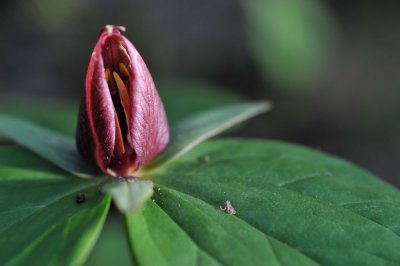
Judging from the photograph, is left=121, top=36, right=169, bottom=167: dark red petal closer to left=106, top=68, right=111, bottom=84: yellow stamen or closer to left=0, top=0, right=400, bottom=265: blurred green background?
left=106, top=68, right=111, bottom=84: yellow stamen

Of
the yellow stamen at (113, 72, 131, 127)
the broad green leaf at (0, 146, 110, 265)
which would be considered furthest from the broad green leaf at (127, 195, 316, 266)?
the yellow stamen at (113, 72, 131, 127)

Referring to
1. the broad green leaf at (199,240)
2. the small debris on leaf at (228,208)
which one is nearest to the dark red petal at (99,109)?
the broad green leaf at (199,240)

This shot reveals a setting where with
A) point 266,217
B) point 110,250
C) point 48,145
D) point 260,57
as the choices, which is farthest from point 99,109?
point 260,57

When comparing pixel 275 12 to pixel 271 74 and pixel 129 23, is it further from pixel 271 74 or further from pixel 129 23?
pixel 129 23

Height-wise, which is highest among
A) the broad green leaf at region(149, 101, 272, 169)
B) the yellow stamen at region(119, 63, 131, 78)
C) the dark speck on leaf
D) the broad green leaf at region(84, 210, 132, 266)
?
the yellow stamen at region(119, 63, 131, 78)

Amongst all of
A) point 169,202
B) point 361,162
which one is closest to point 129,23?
point 361,162

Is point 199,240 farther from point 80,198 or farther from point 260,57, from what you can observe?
point 260,57
